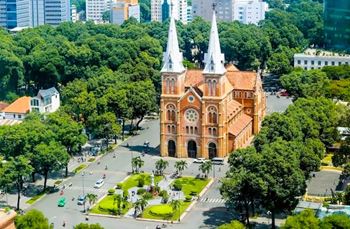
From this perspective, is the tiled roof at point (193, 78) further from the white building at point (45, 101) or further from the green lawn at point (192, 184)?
the white building at point (45, 101)

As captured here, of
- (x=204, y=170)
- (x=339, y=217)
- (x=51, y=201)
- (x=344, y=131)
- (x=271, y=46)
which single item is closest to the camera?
(x=339, y=217)

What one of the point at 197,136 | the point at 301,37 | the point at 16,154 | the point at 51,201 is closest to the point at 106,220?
the point at 51,201

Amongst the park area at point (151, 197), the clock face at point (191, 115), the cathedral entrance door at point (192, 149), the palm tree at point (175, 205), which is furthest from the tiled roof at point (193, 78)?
the palm tree at point (175, 205)

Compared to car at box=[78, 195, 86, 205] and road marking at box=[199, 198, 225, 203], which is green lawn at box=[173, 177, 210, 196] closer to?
road marking at box=[199, 198, 225, 203]

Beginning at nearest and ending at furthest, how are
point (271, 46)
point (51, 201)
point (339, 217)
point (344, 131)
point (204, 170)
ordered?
point (339, 217), point (51, 201), point (204, 170), point (344, 131), point (271, 46)

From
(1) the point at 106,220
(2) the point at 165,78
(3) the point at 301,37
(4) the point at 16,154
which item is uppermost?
(3) the point at 301,37

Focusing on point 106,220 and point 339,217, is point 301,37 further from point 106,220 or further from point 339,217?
point 339,217
